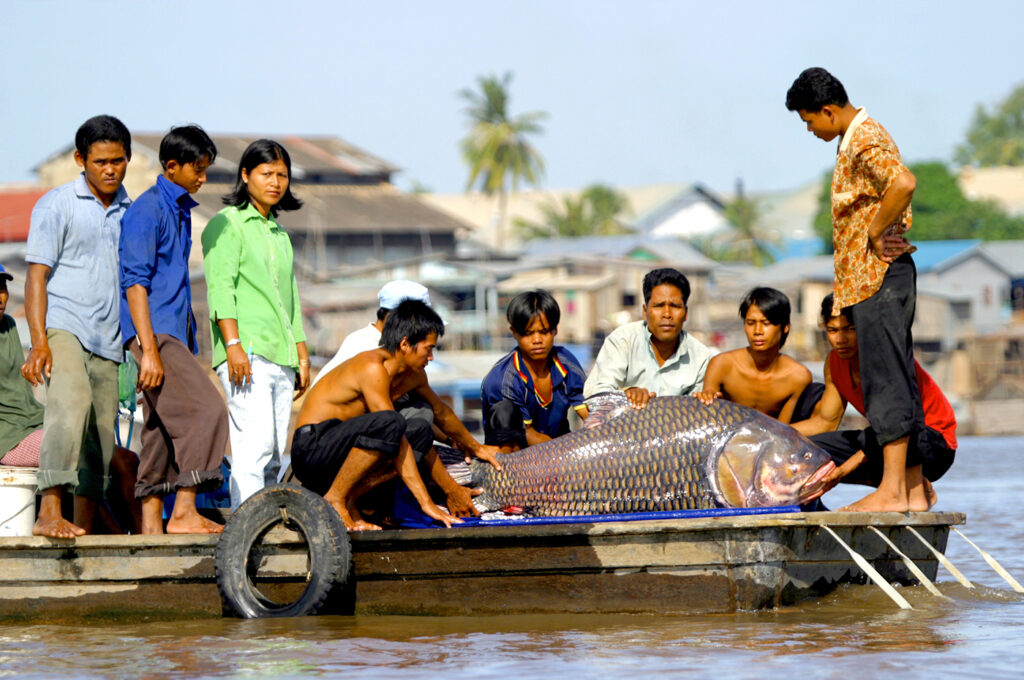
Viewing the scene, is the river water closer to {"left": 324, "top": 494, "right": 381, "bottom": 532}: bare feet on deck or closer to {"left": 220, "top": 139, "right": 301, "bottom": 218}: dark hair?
{"left": 324, "top": 494, "right": 381, "bottom": 532}: bare feet on deck

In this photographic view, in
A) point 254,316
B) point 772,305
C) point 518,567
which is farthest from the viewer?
point 772,305

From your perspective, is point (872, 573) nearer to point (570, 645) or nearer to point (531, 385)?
point (570, 645)

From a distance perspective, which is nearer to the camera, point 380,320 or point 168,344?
point 168,344

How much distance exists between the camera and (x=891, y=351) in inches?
230

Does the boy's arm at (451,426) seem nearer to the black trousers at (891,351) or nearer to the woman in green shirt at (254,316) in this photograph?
the woman in green shirt at (254,316)

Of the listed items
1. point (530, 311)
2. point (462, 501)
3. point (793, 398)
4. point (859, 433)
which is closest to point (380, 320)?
point (530, 311)

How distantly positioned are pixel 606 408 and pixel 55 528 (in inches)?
98.6

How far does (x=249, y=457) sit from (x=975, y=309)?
3803cm

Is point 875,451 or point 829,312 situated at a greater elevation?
point 829,312

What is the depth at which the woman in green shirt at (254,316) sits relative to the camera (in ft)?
20.9

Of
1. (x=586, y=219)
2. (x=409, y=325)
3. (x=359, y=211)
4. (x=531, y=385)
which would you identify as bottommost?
(x=531, y=385)

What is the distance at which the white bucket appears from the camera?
20.9ft

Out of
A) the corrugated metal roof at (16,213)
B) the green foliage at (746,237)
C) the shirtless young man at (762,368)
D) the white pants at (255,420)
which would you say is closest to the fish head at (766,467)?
the shirtless young man at (762,368)

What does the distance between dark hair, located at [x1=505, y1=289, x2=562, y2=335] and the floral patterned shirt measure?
1.45m
